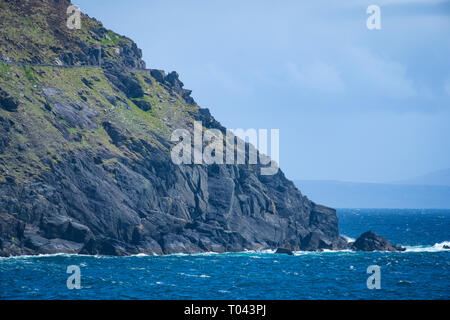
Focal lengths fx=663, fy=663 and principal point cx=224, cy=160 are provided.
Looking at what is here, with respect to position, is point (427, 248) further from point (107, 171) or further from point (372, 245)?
point (107, 171)

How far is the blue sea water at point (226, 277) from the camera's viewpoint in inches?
3226

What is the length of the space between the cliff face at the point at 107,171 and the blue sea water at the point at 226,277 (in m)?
6.61

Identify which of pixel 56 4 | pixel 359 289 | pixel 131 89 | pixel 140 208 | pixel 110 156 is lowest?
pixel 359 289

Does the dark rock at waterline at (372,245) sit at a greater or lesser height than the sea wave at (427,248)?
greater

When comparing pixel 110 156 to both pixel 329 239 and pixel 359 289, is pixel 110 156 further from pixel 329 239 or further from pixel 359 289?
pixel 359 289

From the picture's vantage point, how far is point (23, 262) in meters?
102

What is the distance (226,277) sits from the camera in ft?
319

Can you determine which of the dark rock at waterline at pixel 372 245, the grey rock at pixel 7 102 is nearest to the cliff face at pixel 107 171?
the grey rock at pixel 7 102

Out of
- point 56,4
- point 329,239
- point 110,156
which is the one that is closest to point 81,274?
point 110,156

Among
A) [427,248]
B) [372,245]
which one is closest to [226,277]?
[372,245]

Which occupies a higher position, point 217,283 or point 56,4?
point 56,4

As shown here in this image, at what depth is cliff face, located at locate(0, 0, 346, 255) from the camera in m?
118

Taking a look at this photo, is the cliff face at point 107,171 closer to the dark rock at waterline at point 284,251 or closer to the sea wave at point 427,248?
the dark rock at waterline at point 284,251
